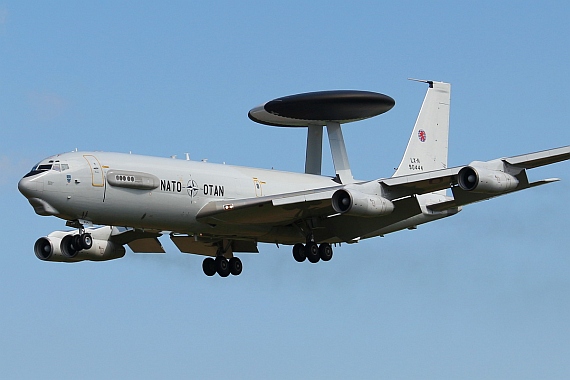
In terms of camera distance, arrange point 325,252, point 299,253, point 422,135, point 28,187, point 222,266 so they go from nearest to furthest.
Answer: point 28,187 < point 325,252 < point 299,253 < point 222,266 < point 422,135

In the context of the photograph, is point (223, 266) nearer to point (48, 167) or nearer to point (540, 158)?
point (48, 167)

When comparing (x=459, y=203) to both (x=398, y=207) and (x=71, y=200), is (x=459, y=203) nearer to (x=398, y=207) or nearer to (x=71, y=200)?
(x=398, y=207)

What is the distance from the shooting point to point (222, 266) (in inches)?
2363

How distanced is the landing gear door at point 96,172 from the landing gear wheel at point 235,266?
37.1ft

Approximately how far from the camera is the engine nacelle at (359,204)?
52719 mm

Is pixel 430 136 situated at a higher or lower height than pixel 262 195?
higher

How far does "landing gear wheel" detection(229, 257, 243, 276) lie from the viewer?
6015 cm

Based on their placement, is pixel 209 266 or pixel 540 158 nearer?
pixel 540 158

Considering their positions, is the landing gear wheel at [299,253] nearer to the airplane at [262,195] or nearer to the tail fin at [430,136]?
the airplane at [262,195]

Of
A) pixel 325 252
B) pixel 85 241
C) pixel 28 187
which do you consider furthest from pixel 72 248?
pixel 325 252

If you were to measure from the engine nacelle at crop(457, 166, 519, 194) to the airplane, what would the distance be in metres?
0.05

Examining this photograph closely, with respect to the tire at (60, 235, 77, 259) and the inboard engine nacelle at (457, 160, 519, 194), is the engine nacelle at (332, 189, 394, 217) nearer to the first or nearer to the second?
the inboard engine nacelle at (457, 160, 519, 194)

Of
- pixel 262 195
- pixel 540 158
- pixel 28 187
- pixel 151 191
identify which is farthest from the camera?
pixel 262 195

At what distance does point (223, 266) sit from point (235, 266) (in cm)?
60
